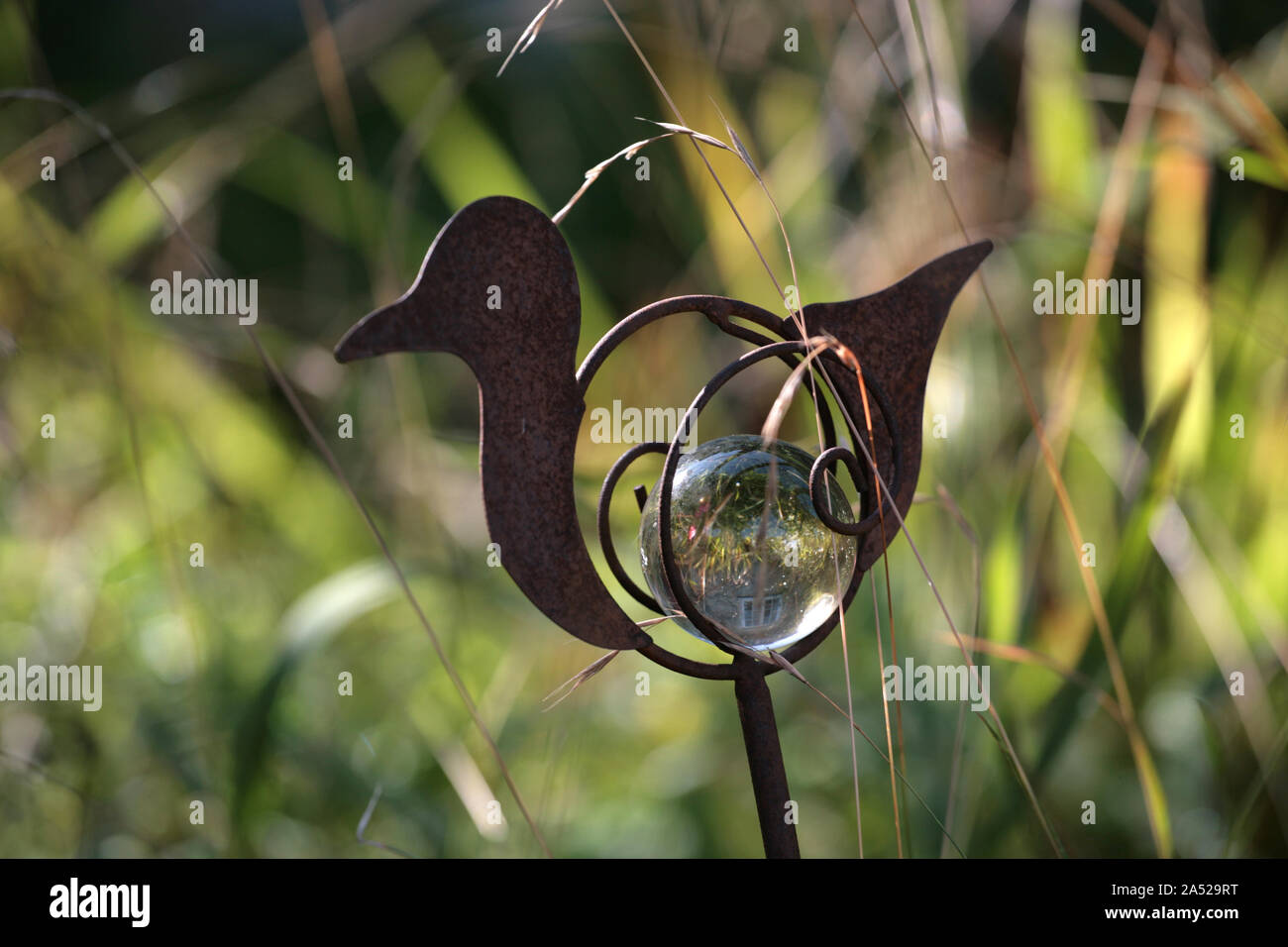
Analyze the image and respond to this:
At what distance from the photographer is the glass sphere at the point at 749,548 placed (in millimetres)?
352

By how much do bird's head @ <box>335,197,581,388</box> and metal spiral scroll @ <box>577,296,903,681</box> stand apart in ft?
0.06

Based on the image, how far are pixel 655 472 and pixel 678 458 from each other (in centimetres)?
65

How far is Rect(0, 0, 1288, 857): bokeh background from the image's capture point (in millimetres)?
762

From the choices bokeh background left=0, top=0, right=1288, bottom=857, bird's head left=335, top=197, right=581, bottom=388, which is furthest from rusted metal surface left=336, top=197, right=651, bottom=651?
bokeh background left=0, top=0, right=1288, bottom=857

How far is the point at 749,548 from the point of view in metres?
0.35

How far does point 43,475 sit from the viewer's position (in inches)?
43.2

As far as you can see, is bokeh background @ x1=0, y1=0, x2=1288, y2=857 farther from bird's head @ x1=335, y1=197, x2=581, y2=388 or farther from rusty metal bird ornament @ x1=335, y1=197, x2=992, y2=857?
bird's head @ x1=335, y1=197, x2=581, y2=388

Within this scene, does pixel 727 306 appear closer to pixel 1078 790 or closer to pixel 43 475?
pixel 1078 790

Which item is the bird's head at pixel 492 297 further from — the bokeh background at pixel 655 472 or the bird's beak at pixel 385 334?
the bokeh background at pixel 655 472

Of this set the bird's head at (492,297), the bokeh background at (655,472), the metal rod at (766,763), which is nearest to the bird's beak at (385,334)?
the bird's head at (492,297)

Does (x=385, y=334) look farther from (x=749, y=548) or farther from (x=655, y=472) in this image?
(x=655, y=472)

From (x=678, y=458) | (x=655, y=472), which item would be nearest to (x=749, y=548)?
(x=678, y=458)

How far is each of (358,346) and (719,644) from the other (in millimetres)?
157
